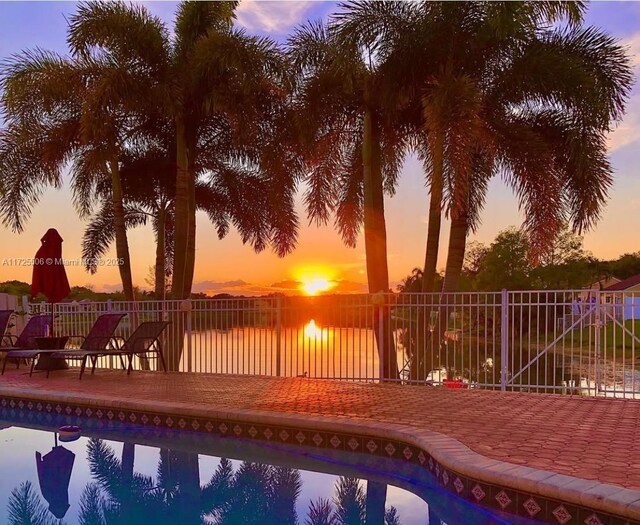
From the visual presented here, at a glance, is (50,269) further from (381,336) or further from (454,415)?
(454,415)

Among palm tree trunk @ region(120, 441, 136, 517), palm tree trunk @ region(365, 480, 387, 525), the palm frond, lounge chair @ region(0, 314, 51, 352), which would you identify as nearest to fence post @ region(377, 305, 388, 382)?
palm tree trunk @ region(120, 441, 136, 517)

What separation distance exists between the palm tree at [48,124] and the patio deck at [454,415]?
5.67 meters

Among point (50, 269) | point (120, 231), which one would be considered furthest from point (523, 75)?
point (120, 231)

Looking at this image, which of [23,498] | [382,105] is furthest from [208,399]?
[382,105]

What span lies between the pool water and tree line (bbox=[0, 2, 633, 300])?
5680 millimetres

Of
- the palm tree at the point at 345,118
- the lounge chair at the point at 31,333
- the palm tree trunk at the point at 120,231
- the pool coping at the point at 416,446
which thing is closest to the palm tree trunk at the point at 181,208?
the palm tree trunk at the point at 120,231

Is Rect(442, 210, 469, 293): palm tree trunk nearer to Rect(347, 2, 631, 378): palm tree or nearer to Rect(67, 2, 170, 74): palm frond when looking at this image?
Rect(347, 2, 631, 378): palm tree

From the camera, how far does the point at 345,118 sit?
556 inches

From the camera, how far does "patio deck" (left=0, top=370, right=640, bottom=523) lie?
14.8ft

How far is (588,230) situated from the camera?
41.3 feet

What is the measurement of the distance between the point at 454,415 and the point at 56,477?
402 centimetres

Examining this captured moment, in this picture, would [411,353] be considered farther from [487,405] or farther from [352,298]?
[487,405]

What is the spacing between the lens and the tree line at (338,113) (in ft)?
40.3

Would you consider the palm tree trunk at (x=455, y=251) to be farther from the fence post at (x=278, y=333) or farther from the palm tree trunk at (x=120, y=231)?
the palm tree trunk at (x=120, y=231)
